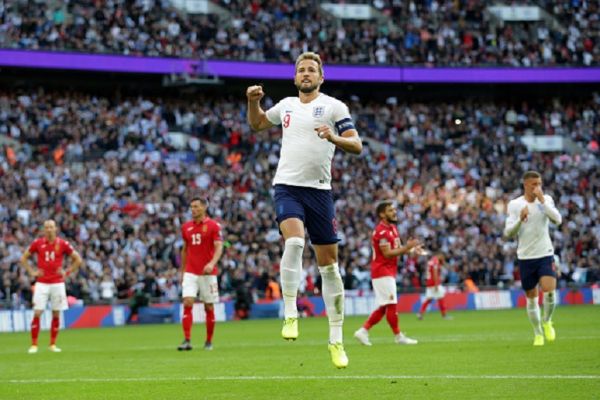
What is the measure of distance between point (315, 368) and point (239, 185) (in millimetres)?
31213

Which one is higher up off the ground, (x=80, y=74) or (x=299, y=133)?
(x=80, y=74)

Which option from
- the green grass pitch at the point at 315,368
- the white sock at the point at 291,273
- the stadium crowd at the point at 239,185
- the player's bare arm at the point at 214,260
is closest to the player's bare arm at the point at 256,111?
the white sock at the point at 291,273

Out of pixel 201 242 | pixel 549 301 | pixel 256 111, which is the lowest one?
pixel 549 301

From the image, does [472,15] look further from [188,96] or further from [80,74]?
[80,74]

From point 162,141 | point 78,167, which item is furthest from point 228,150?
point 78,167

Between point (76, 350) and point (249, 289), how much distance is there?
17.3m

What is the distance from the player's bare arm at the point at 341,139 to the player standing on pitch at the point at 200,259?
9.65 meters

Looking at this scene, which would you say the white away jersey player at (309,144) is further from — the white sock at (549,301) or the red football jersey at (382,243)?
the red football jersey at (382,243)

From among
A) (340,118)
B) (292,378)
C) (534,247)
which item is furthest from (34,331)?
(340,118)

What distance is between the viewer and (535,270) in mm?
18719

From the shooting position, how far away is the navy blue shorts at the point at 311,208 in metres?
11.5

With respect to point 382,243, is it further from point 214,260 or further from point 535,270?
point 535,270

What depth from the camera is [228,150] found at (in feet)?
159

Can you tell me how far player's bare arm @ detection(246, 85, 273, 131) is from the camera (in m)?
11.6
